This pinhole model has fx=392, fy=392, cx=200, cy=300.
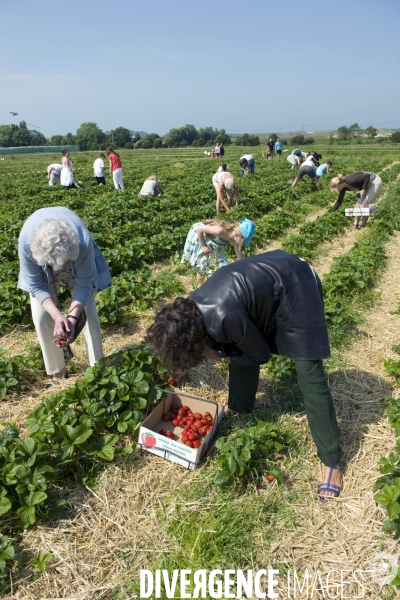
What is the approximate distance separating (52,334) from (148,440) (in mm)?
1446

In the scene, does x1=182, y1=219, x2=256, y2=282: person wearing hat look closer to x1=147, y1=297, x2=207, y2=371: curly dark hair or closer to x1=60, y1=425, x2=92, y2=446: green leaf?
x1=147, y1=297, x2=207, y2=371: curly dark hair

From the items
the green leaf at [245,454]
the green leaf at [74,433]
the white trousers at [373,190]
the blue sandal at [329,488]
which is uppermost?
the white trousers at [373,190]

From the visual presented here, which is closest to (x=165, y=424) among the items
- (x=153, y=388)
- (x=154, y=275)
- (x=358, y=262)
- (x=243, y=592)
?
(x=153, y=388)

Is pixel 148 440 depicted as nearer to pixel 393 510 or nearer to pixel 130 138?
pixel 393 510

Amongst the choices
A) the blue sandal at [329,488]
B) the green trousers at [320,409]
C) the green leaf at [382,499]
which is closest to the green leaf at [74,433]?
the green trousers at [320,409]

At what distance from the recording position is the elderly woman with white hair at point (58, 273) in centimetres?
301

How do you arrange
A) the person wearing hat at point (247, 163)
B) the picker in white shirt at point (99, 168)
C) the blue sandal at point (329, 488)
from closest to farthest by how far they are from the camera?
the blue sandal at point (329, 488) < the picker in white shirt at point (99, 168) < the person wearing hat at point (247, 163)

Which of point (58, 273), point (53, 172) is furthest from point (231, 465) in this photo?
point (53, 172)

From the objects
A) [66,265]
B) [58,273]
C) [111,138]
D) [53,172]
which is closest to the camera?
[66,265]

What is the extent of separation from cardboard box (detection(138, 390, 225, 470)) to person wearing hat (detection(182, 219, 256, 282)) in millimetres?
2079

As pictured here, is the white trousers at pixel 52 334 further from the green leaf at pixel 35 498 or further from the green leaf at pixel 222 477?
the green leaf at pixel 222 477

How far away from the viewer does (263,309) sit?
8.93 ft

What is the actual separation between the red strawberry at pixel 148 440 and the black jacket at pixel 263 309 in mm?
961

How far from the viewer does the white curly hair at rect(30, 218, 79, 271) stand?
2965mm
